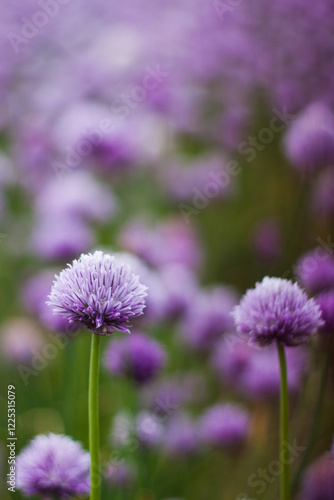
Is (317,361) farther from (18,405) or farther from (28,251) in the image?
(28,251)

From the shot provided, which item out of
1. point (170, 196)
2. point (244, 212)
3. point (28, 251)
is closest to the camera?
point (28, 251)

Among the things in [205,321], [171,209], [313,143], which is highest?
[171,209]

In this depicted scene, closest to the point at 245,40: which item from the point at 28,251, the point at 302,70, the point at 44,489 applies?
the point at 302,70

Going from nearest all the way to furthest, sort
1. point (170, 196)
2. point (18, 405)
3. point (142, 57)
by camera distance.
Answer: point (18, 405), point (170, 196), point (142, 57)

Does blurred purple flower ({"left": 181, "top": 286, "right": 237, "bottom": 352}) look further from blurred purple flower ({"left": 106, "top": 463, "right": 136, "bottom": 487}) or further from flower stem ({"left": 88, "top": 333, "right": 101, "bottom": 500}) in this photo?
flower stem ({"left": 88, "top": 333, "right": 101, "bottom": 500})

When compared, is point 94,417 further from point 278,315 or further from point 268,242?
point 268,242

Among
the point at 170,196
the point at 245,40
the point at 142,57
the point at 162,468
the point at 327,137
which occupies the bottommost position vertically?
the point at 162,468

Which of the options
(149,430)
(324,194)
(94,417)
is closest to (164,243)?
(324,194)

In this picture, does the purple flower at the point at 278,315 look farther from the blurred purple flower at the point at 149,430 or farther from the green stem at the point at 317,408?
the blurred purple flower at the point at 149,430

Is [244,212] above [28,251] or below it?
above
